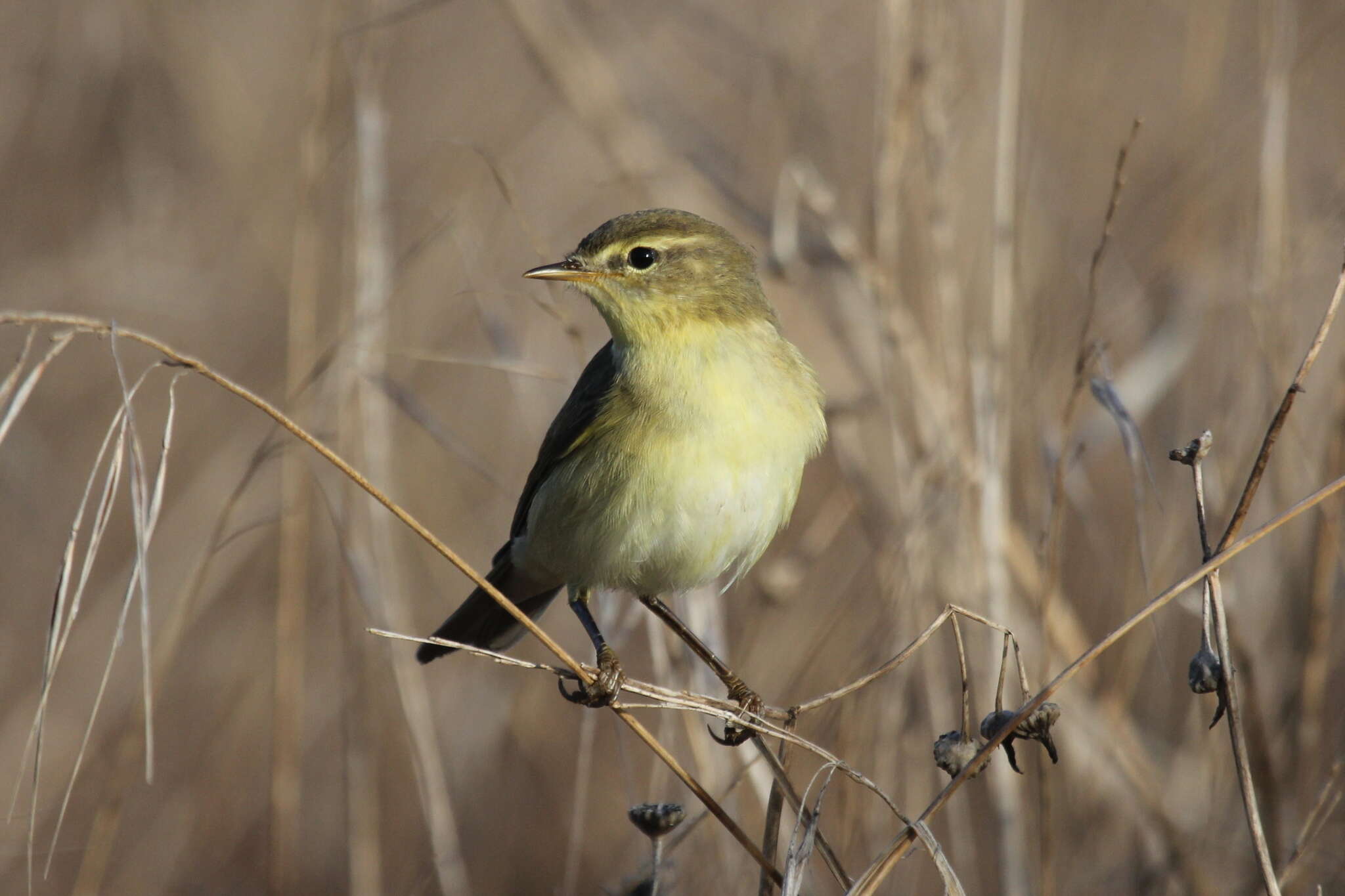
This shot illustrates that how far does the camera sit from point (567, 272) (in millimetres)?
2998

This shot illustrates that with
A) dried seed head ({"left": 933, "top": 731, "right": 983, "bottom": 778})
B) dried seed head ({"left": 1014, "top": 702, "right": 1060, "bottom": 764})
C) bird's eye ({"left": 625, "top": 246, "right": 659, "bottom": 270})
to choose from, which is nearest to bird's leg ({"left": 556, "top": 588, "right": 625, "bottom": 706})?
dried seed head ({"left": 933, "top": 731, "right": 983, "bottom": 778})

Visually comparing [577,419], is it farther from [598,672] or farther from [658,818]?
[658,818]

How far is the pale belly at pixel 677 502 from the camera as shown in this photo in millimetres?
2848

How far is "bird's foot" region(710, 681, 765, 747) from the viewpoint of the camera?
2.79 meters

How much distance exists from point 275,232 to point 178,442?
0.92 metres

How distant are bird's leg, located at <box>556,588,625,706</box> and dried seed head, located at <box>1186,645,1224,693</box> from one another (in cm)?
90

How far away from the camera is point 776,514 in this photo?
9.83 feet

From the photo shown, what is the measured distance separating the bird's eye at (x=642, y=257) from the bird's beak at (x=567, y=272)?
9cm

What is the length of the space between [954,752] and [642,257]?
1.59m

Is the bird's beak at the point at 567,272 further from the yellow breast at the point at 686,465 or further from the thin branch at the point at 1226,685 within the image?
the thin branch at the point at 1226,685

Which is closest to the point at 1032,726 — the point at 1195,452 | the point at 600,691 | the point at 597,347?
the point at 1195,452

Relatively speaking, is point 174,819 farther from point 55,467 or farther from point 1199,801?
point 1199,801

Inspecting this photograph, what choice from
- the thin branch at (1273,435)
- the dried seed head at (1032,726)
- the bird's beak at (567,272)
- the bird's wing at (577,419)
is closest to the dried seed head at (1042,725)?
the dried seed head at (1032,726)

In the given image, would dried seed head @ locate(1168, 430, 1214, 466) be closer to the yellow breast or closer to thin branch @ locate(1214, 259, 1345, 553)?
thin branch @ locate(1214, 259, 1345, 553)
